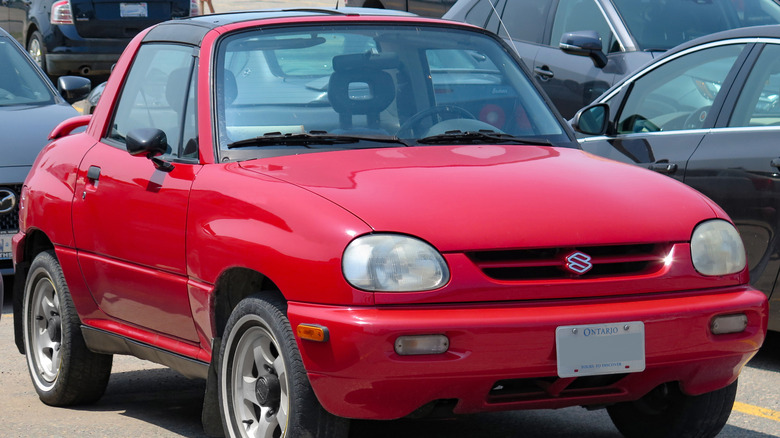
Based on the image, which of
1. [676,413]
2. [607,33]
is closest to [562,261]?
[676,413]

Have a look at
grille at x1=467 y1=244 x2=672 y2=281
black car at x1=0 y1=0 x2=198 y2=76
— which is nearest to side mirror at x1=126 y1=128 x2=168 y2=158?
grille at x1=467 y1=244 x2=672 y2=281

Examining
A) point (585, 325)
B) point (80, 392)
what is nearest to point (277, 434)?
point (585, 325)

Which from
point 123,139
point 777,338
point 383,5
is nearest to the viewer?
point 123,139

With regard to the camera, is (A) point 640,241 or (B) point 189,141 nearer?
(A) point 640,241

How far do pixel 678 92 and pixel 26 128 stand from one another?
4.38 meters

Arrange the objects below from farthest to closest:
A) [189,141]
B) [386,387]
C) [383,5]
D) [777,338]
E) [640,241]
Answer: [383,5]
[777,338]
[189,141]
[640,241]
[386,387]

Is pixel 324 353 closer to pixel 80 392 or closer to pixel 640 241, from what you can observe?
pixel 640 241

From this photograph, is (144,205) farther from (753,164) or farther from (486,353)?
(753,164)

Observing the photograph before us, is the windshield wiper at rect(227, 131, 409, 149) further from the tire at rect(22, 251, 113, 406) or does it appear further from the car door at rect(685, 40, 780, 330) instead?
the car door at rect(685, 40, 780, 330)

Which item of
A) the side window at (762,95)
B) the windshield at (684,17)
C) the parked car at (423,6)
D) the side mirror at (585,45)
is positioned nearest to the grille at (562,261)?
the side window at (762,95)

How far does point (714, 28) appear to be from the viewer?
32.7 feet

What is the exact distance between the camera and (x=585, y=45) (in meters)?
9.63

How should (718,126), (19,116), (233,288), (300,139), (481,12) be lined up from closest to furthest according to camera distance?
(233,288)
(300,139)
(718,126)
(19,116)
(481,12)

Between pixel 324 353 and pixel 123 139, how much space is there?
215cm
